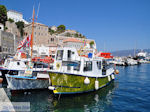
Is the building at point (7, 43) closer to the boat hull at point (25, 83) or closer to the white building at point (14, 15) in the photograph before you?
the boat hull at point (25, 83)

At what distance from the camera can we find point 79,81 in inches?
503

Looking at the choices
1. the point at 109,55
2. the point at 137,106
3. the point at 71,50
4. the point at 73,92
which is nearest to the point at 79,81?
the point at 73,92

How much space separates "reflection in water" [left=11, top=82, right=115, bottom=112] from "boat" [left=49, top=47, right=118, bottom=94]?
72 centimetres

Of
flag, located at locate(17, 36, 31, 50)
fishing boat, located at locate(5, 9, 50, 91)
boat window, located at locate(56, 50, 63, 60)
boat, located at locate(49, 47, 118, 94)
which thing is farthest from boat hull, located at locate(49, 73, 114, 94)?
flag, located at locate(17, 36, 31, 50)

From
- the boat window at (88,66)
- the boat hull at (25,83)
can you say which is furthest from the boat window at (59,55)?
the boat hull at (25,83)

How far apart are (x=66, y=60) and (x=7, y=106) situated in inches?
269

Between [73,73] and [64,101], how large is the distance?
265 cm

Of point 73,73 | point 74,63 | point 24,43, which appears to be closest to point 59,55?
point 74,63

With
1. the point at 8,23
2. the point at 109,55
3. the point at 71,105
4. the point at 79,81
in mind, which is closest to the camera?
the point at 71,105

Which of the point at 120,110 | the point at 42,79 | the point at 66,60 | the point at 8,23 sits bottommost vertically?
the point at 120,110

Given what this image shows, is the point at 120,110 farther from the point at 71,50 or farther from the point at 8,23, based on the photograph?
the point at 8,23

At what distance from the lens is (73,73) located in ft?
39.9

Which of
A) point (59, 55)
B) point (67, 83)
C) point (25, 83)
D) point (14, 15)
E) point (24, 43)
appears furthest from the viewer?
point (14, 15)

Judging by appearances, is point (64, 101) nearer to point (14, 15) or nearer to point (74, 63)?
point (74, 63)
